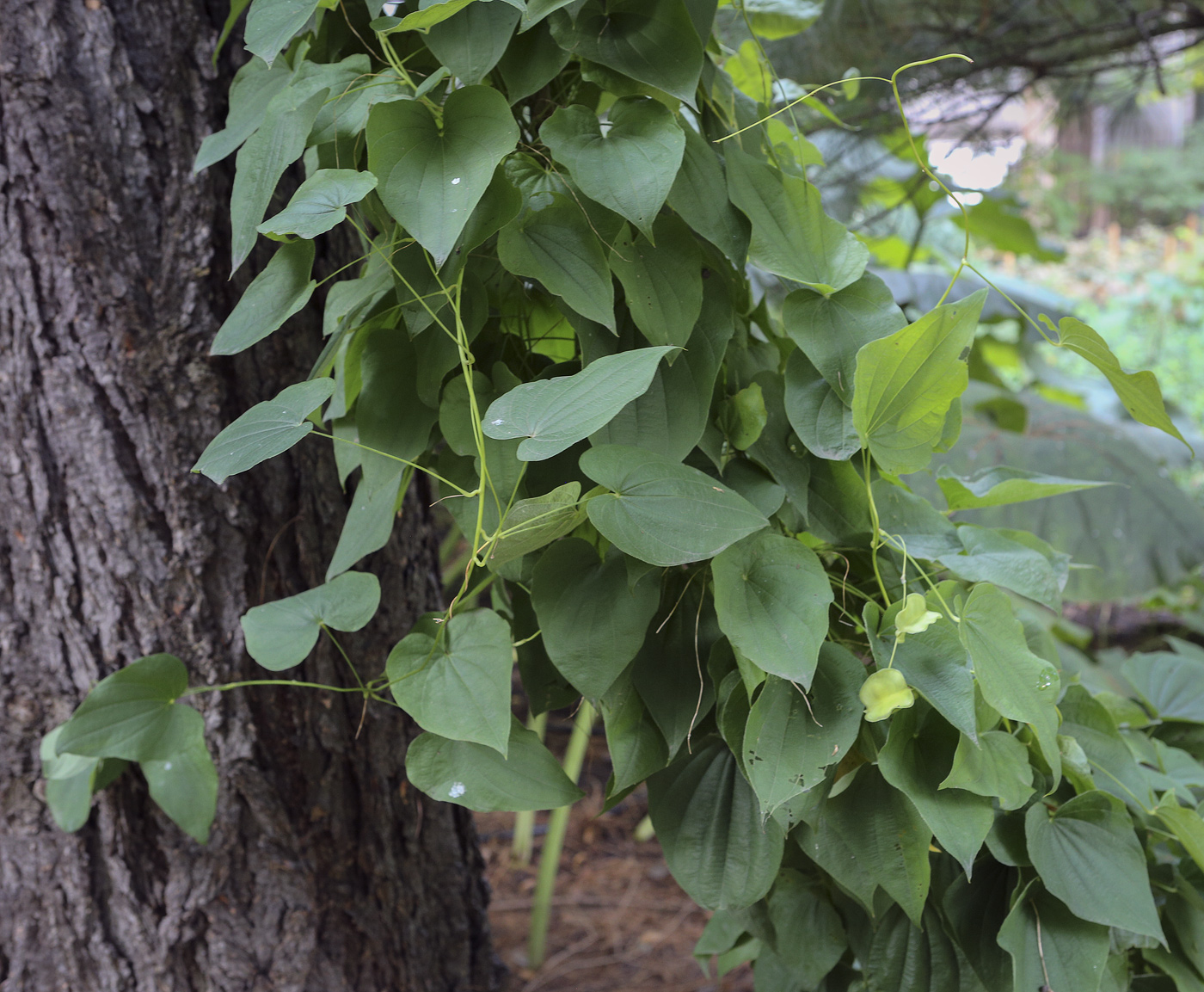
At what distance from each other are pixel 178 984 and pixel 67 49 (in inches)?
33.6

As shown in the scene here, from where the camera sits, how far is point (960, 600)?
0.51 m

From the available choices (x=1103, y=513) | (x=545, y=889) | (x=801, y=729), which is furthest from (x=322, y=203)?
(x=1103, y=513)

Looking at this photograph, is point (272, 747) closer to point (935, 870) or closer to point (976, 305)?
point (935, 870)

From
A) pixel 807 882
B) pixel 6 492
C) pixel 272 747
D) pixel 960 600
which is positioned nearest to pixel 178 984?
pixel 272 747

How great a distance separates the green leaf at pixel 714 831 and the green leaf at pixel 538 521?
0.22 meters

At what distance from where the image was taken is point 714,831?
1.88 feet

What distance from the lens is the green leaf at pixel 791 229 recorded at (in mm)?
521

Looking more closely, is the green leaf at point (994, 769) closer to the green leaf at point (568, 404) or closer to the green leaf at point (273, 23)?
the green leaf at point (568, 404)

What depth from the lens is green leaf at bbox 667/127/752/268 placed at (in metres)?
0.52

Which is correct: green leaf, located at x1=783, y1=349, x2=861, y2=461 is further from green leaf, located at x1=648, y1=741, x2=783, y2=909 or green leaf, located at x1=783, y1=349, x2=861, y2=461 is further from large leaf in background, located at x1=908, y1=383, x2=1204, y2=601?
large leaf in background, located at x1=908, y1=383, x2=1204, y2=601

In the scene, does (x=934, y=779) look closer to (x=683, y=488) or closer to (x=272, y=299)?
(x=683, y=488)

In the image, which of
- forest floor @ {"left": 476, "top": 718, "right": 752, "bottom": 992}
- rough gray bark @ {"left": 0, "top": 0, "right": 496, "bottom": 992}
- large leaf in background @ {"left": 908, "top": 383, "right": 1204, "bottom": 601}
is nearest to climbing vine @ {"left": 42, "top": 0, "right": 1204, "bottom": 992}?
rough gray bark @ {"left": 0, "top": 0, "right": 496, "bottom": 992}

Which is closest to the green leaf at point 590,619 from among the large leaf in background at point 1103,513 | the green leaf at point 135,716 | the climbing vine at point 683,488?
the climbing vine at point 683,488

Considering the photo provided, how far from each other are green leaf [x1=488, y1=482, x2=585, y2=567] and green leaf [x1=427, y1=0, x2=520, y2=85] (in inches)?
9.3
